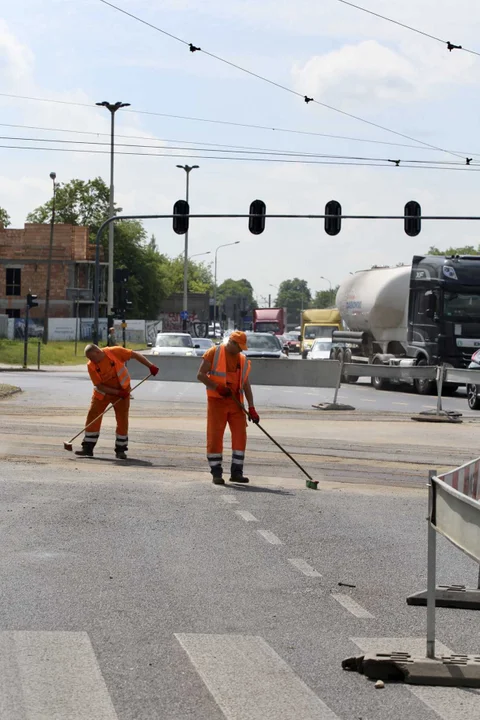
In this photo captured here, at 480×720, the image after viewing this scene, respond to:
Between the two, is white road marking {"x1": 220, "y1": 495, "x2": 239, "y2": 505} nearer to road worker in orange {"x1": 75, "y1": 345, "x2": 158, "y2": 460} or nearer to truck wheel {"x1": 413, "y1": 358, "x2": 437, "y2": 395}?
road worker in orange {"x1": 75, "y1": 345, "x2": 158, "y2": 460}

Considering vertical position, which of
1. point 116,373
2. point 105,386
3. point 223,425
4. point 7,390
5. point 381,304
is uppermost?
point 381,304

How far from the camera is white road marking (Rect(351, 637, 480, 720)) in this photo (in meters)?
5.51

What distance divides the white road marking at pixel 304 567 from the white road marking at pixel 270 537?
2.51 ft

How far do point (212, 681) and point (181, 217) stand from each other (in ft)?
110

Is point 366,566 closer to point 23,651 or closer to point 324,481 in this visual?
point 23,651

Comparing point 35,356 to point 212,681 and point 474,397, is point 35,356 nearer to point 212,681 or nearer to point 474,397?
point 474,397

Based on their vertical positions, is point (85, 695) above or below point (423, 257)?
below

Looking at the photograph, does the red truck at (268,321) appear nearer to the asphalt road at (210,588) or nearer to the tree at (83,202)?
the tree at (83,202)

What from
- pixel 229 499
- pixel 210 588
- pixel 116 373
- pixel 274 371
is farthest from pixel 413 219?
pixel 210 588

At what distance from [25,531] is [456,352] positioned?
25.8 meters

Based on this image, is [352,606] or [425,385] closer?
[352,606]

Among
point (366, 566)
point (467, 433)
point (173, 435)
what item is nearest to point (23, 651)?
point (366, 566)

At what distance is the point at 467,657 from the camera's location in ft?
20.5

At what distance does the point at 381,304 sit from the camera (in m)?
37.5
